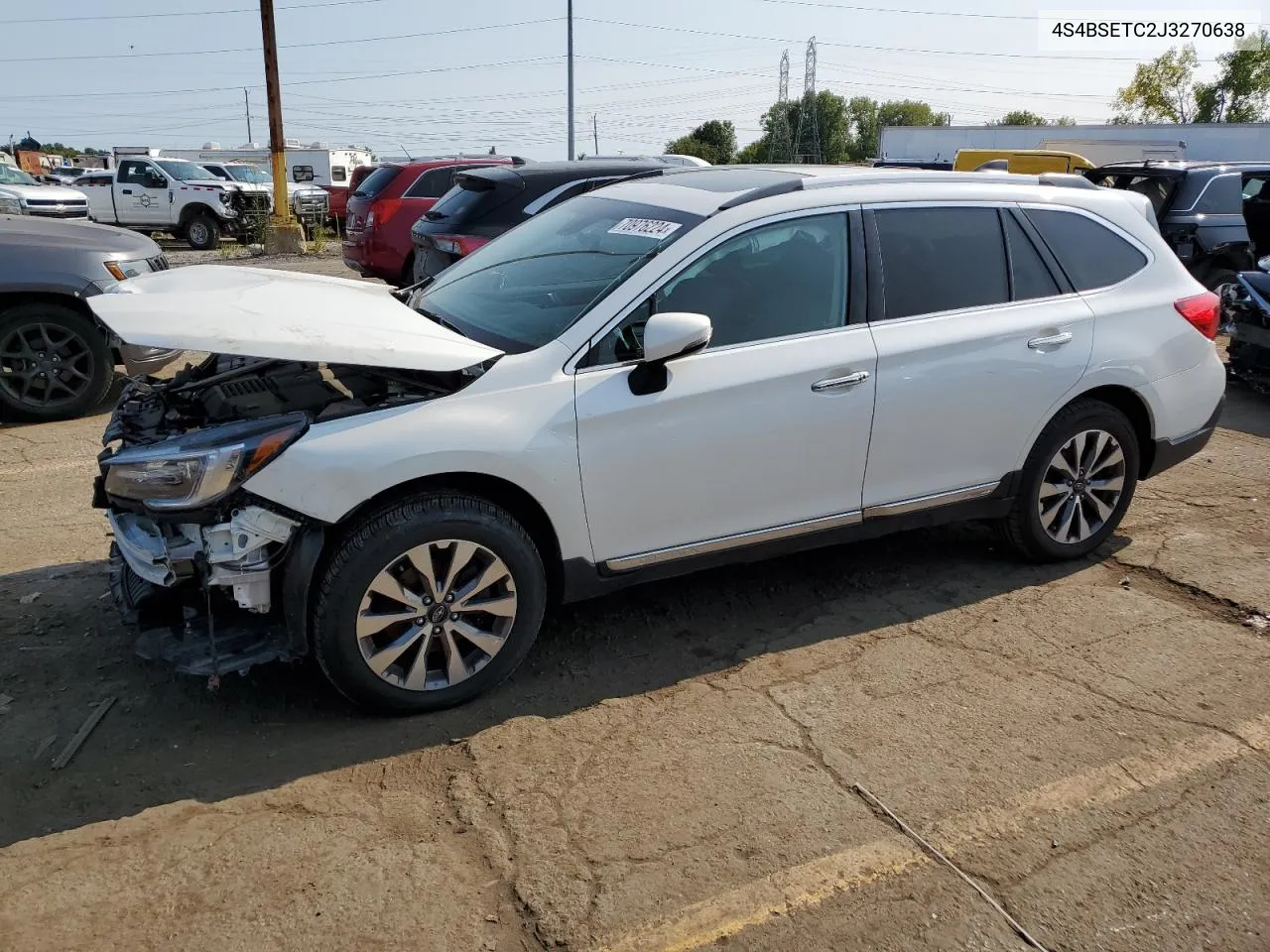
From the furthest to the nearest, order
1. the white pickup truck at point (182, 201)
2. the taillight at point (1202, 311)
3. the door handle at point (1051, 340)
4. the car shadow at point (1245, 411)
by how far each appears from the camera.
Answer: the white pickup truck at point (182, 201) → the car shadow at point (1245, 411) → the taillight at point (1202, 311) → the door handle at point (1051, 340)

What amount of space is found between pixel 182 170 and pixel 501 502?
22073 mm

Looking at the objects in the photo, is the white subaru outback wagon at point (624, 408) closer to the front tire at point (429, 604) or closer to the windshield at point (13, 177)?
the front tire at point (429, 604)

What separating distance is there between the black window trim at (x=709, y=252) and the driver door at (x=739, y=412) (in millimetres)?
10

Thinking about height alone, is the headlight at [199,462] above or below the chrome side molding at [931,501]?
above

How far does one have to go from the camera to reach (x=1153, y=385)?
15.4 feet

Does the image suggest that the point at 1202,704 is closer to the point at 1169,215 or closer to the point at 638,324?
the point at 638,324

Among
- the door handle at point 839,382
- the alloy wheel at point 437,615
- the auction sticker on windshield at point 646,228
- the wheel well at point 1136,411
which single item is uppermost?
the auction sticker on windshield at point 646,228

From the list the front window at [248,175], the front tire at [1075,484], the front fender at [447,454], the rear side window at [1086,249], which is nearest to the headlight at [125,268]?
the front fender at [447,454]

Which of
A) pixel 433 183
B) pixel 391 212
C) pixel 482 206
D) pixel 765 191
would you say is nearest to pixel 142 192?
pixel 433 183

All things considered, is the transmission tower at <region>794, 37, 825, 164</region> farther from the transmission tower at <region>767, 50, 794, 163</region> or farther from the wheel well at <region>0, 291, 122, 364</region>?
the wheel well at <region>0, 291, 122, 364</region>

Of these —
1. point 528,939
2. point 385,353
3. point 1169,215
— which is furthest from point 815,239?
point 1169,215

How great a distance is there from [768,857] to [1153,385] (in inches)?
122

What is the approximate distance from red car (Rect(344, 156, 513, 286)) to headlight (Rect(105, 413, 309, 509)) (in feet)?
27.9

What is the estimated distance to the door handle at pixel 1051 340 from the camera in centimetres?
436
